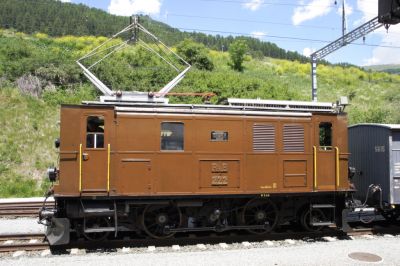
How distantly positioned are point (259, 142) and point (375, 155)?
152 inches

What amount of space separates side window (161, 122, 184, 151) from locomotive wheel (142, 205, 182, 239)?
1.51 metres

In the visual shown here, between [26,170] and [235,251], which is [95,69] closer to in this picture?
[26,170]

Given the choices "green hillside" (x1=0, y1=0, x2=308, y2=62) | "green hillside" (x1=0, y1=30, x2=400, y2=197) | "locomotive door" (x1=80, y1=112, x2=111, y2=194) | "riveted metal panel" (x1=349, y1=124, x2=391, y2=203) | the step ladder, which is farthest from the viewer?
"green hillside" (x1=0, y1=0, x2=308, y2=62)

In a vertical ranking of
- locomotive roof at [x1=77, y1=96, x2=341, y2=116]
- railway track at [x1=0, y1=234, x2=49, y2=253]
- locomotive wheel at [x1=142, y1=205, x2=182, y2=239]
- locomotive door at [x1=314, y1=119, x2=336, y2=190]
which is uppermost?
locomotive roof at [x1=77, y1=96, x2=341, y2=116]

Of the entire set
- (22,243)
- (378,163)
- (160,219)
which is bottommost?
(22,243)

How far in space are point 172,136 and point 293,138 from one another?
3.33m

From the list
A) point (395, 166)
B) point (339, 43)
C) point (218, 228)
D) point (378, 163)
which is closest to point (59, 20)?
point (339, 43)

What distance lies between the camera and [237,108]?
447 inches

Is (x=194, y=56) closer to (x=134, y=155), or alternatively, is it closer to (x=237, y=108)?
(x=237, y=108)

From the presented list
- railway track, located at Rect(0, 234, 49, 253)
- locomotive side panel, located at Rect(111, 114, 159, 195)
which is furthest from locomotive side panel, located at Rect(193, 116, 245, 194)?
railway track, located at Rect(0, 234, 49, 253)

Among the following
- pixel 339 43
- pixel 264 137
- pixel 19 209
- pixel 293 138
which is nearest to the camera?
pixel 264 137

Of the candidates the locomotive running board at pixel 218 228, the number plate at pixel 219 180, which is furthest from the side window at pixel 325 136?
the number plate at pixel 219 180

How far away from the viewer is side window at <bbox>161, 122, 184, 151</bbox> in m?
10.5

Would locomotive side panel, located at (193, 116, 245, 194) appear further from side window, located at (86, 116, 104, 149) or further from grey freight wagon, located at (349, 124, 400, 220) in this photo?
grey freight wagon, located at (349, 124, 400, 220)
